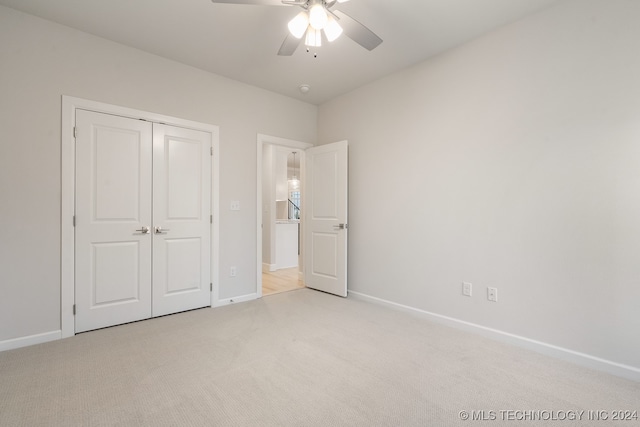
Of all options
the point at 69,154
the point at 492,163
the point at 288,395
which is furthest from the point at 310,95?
the point at 288,395

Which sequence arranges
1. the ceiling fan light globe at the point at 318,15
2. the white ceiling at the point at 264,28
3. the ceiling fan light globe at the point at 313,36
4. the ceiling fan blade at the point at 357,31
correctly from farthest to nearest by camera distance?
the white ceiling at the point at 264,28 < the ceiling fan light globe at the point at 313,36 < the ceiling fan blade at the point at 357,31 < the ceiling fan light globe at the point at 318,15

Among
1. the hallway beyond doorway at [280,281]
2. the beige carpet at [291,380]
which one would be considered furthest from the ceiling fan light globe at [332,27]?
the hallway beyond doorway at [280,281]

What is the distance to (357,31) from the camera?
210 centimetres

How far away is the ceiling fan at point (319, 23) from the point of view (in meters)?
1.88

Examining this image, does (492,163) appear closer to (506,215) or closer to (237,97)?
(506,215)

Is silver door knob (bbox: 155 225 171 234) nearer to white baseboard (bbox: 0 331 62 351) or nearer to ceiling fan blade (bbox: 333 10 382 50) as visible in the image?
white baseboard (bbox: 0 331 62 351)

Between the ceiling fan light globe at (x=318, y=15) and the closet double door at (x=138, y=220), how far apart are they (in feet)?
6.65

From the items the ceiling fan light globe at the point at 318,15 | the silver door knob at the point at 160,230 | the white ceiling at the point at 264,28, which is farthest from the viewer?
the silver door knob at the point at 160,230

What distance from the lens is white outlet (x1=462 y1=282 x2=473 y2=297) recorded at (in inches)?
110

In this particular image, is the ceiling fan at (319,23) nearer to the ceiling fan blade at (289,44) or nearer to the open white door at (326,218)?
the ceiling fan blade at (289,44)

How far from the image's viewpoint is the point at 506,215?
2.56 metres

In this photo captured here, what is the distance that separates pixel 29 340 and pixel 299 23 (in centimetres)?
330

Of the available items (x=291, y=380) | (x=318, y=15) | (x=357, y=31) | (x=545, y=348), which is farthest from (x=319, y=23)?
(x=545, y=348)

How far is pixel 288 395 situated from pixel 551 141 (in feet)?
8.79
